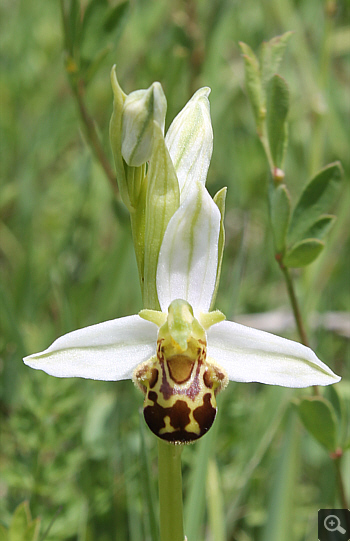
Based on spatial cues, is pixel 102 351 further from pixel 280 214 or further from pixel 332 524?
pixel 332 524

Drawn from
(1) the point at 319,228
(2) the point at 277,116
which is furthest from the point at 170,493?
(2) the point at 277,116

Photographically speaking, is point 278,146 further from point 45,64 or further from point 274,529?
point 45,64

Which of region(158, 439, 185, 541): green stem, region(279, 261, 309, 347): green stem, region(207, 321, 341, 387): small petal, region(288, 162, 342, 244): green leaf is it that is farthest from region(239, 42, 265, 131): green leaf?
region(158, 439, 185, 541): green stem

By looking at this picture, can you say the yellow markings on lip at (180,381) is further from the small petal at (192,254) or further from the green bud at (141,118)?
the green bud at (141,118)

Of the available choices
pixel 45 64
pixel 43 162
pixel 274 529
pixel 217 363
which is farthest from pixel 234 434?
pixel 45 64

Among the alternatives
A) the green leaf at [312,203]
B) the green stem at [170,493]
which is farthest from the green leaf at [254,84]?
the green stem at [170,493]

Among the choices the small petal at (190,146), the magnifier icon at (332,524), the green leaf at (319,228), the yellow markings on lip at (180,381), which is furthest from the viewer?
the magnifier icon at (332,524)

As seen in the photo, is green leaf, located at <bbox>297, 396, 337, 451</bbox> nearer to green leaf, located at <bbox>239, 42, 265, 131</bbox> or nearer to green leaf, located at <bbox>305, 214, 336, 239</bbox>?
green leaf, located at <bbox>305, 214, 336, 239</bbox>
